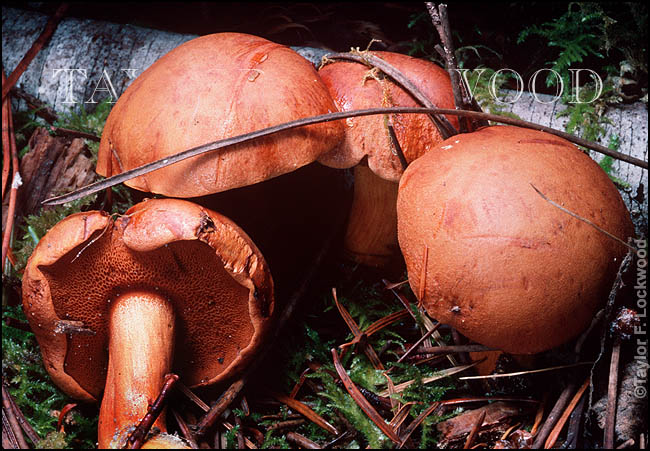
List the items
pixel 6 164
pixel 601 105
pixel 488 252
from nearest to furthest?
pixel 488 252 < pixel 601 105 < pixel 6 164

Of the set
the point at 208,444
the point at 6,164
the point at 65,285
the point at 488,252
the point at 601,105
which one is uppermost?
the point at 601,105

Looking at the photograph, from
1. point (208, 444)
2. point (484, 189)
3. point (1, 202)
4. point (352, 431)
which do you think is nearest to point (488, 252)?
point (484, 189)

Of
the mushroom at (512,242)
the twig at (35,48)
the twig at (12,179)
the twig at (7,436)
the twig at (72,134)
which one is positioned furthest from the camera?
the twig at (35,48)

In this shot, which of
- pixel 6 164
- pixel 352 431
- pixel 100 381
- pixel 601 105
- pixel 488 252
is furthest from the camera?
pixel 6 164

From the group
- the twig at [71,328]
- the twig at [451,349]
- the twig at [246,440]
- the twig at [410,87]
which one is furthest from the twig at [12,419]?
the twig at [410,87]

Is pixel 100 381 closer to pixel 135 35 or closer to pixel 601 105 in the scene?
pixel 135 35

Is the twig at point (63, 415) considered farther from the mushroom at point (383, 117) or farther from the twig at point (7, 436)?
the mushroom at point (383, 117)

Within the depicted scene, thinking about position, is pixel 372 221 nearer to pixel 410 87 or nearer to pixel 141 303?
pixel 410 87
